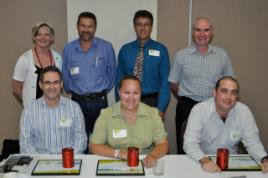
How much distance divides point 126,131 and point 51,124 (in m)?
0.65

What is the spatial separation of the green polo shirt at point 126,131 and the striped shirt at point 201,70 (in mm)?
1074

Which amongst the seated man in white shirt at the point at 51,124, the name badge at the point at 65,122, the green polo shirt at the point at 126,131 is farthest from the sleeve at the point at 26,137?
the green polo shirt at the point at 126,131

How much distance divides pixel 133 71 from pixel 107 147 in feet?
4.72

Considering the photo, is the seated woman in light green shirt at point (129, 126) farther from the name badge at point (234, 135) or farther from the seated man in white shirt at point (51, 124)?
the name badge at point (234, 135)

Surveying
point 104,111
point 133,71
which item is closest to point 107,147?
point 104,111

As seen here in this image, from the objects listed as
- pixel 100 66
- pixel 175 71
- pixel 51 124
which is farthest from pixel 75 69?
pixel 175 71

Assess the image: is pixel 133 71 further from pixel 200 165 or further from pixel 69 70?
pixel 200 165

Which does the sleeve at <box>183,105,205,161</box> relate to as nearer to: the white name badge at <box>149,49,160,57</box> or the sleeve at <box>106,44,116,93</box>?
the white name badge at <box>149,49,160,57</box>

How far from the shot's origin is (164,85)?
377 centimetres

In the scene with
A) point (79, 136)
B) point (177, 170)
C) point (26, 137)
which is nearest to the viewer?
point (177, 170)

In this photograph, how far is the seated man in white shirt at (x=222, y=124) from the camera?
260 centimetres

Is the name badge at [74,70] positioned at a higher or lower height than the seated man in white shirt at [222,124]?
higher

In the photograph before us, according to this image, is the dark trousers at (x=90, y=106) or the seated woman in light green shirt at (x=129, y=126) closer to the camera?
the seated woman in light green shirt at (x=129, y=126)

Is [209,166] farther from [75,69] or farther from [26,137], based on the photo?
[75,69]
